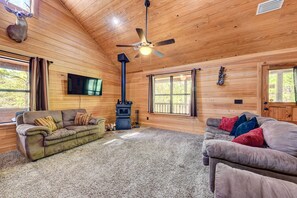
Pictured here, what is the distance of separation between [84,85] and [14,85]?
167 centimetres

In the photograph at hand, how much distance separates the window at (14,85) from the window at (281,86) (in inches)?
249

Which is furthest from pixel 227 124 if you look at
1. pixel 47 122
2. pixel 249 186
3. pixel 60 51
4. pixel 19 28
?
pixel 19 28

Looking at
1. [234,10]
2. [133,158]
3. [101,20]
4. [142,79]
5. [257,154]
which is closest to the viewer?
[257,154]

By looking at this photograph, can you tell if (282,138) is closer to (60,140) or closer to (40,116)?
(60,140)

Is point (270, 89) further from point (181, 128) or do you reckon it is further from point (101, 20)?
Answer: point (101, 20)

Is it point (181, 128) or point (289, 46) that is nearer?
point (289, 46)

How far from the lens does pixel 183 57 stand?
4.37 meters

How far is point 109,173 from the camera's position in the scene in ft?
6.84

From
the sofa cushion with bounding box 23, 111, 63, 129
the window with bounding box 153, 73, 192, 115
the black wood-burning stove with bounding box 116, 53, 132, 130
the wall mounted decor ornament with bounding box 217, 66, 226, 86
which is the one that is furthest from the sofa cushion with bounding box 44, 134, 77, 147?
the wall mounted decor ornament with bounding box 217, 66, 226, 86

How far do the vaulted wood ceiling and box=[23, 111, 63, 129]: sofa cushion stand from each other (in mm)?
2949

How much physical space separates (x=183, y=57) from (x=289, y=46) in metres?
2.54

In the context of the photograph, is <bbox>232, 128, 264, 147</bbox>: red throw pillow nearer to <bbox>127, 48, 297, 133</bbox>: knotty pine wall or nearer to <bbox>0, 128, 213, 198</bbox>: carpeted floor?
<bbox>0, 128, 213, 198</bbox>: carpeted floor

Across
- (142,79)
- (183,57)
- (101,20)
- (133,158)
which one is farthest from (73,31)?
(133,158)

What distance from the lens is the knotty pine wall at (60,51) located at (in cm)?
307
